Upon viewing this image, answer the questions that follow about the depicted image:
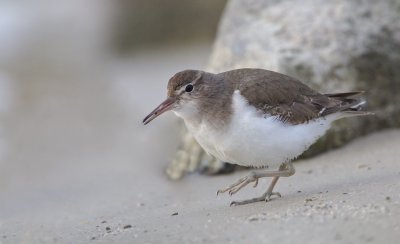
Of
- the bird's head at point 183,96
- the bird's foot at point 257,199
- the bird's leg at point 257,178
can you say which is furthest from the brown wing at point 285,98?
the bird's foot at point 257,199

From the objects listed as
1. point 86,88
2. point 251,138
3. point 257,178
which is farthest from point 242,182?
point 86,88

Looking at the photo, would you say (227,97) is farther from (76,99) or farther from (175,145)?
(76,99)

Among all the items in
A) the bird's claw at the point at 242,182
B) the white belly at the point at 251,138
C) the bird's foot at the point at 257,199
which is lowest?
the bird's foot at the point at 257,199

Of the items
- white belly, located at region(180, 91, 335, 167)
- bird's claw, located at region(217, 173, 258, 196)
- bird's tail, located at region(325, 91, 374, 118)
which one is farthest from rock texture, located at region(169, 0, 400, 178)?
white belly, located at region(180, 91, 335, 167)

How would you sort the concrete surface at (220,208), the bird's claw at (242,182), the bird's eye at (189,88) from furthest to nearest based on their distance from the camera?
the bird's eye at (189,88) → the bird's claw at (242,182) → the concrete surface at (220,208)

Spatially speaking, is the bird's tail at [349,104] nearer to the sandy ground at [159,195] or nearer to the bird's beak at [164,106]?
the sandy ground at [159,195]

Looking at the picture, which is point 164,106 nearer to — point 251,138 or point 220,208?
point 251,138

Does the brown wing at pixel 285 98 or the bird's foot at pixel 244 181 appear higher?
the brown wing at pixel 285 98
